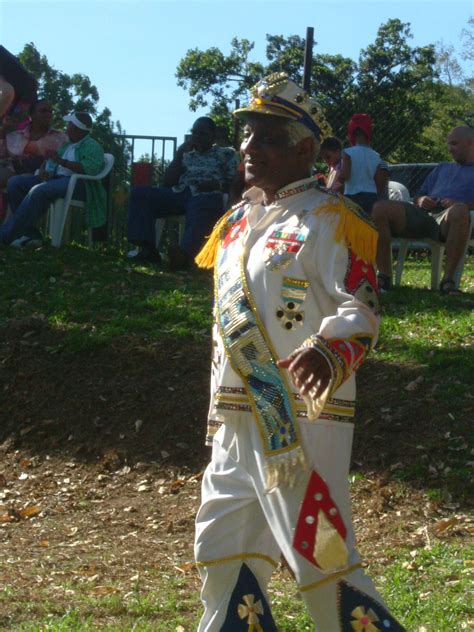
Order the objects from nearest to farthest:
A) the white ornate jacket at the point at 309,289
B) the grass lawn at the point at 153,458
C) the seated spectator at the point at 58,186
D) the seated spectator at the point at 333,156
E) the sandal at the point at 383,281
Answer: the white ornate jacket at the point at 309,289 < the grass lawn at the point at 153,458 < the sandal at the point at 383,281 < the seated spectator at the point at 333,156 < the seated spectator at the point at 58,186

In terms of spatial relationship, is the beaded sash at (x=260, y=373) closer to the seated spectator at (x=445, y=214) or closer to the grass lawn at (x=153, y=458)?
the grass lawn at (x=153, y=458)

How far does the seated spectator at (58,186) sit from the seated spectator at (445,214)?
11.5 feet

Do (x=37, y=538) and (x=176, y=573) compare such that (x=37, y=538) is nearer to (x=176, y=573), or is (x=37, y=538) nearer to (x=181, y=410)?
(x=176, y=573)

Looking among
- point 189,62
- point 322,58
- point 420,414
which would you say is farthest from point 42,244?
point 189,62

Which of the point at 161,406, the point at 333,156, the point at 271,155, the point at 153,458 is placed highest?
the point at 333,156

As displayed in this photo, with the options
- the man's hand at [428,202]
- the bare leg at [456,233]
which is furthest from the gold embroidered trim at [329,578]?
the man's hand at [428,202]

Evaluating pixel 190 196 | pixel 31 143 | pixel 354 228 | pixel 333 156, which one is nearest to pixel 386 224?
pixel 333 156

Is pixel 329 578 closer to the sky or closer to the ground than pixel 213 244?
closer to the ground

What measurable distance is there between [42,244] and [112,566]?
6.93 m

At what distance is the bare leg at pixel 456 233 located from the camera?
33.1 feet

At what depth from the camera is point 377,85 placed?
21391 mm

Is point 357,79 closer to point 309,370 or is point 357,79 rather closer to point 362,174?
point 362,174

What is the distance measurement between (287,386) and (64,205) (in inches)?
350

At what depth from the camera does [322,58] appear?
37.1 meters
